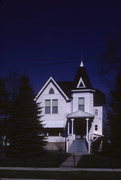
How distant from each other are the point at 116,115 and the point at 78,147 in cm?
786

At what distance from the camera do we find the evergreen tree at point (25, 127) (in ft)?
92.3

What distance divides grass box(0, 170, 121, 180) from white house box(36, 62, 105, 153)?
1754 cm

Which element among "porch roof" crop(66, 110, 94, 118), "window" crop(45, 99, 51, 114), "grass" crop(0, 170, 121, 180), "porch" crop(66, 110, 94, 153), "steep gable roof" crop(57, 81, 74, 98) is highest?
"steep gable roof" crop(57, 81, 74, 98)

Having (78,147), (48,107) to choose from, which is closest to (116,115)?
(78,147)

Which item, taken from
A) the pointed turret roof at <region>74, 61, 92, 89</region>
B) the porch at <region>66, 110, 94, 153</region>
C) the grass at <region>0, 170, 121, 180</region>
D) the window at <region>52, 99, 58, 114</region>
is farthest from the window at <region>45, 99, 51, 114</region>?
the grass at <region>0, 170, 121, 180</region>

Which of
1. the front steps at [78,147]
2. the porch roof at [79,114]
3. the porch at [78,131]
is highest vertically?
the porch roof at [79,114]

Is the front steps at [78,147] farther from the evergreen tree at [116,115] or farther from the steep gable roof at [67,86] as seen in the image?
the steep gable roof at [67,86]

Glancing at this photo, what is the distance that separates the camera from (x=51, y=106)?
37.7 meters

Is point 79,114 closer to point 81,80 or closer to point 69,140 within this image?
point 69,140

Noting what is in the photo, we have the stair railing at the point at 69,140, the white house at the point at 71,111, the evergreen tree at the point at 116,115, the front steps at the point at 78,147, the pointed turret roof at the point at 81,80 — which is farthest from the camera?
the pointed turret roof at the point at 81,80

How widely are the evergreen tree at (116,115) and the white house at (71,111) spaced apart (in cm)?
687

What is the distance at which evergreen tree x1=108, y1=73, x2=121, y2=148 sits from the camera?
27.4 meters

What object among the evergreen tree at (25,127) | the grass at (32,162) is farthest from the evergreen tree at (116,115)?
the evergreen tree at (25,127)

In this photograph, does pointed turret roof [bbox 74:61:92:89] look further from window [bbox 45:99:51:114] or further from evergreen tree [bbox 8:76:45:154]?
evergreen tree [bbox 8:76:45:154]
